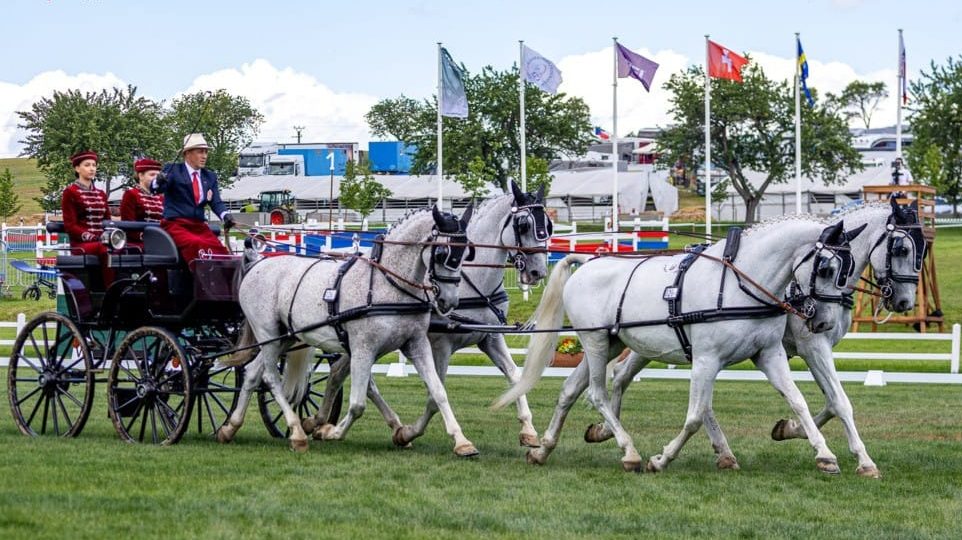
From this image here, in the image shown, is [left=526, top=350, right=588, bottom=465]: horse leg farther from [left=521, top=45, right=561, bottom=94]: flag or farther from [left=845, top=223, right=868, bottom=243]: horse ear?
[left=521, top=45, right=561, bottom=94]: flag

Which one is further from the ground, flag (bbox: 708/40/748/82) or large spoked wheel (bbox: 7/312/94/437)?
flag (bbox: 708/40/748/82)

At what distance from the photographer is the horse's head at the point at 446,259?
11.6m

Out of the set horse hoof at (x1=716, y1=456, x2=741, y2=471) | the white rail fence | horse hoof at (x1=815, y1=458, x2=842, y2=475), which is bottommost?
the white rail fence

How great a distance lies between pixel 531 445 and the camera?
13070 millimetres

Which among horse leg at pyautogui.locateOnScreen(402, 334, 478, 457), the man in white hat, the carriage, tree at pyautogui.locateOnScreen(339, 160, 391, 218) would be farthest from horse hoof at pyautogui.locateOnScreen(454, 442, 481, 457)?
tree at pyautogui.locateOnScreen(339, 160, 391, 218)

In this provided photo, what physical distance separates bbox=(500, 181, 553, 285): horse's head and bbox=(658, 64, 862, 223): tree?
5757 cm

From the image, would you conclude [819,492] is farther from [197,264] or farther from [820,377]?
[197,264]

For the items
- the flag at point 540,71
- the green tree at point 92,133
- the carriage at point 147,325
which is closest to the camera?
the carriage at point 147,325

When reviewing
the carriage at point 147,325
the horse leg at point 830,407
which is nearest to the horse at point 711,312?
the horse leg at point 830,407

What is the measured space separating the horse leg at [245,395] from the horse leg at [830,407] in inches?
178

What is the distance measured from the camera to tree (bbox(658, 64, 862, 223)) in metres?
69.1

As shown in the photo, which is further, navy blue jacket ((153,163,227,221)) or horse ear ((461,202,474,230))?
navy blue jacket ((153,163,227,221))

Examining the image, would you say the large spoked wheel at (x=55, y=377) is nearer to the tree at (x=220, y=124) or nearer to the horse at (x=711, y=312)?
the horse at (x=711, y=312)

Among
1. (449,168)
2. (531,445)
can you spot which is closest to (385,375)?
(531,445)
